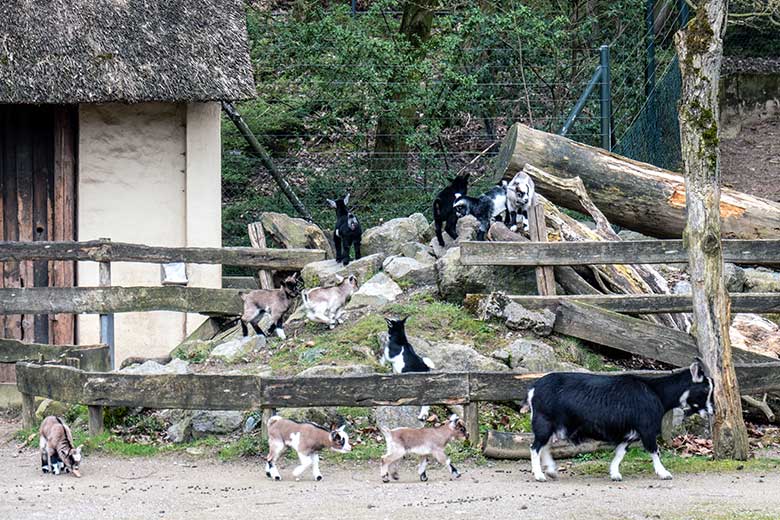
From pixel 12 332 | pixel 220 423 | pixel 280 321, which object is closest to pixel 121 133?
pixel 12 332

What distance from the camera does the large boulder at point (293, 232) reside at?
16672mm

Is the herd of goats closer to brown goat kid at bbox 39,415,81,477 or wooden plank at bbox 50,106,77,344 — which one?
brown goat kid at bbox 39,415,81,477

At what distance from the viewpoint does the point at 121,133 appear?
16.1 m

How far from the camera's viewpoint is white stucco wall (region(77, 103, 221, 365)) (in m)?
16.0

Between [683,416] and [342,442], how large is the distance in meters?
3.32

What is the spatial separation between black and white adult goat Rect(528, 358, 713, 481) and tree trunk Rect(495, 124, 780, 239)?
16.6 feet

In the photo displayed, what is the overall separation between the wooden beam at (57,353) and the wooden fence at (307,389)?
203cm

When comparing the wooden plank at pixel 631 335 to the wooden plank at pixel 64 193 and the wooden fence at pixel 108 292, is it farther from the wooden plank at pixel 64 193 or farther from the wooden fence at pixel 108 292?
the wooden plank at pixel 64 193

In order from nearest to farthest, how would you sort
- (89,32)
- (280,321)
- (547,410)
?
1. (547,410)
2. (280,321)
3. (89,32)

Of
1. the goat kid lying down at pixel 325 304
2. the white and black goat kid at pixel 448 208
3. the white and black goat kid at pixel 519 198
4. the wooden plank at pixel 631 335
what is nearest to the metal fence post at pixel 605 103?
the white and black goat kid at pixel 448 208

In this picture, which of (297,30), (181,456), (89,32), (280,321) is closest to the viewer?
(181,456)

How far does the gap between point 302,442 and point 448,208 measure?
536 centimetres

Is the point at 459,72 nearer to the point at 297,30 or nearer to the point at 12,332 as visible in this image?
the point at 297,30

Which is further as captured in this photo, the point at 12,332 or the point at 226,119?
the point at 226,119
